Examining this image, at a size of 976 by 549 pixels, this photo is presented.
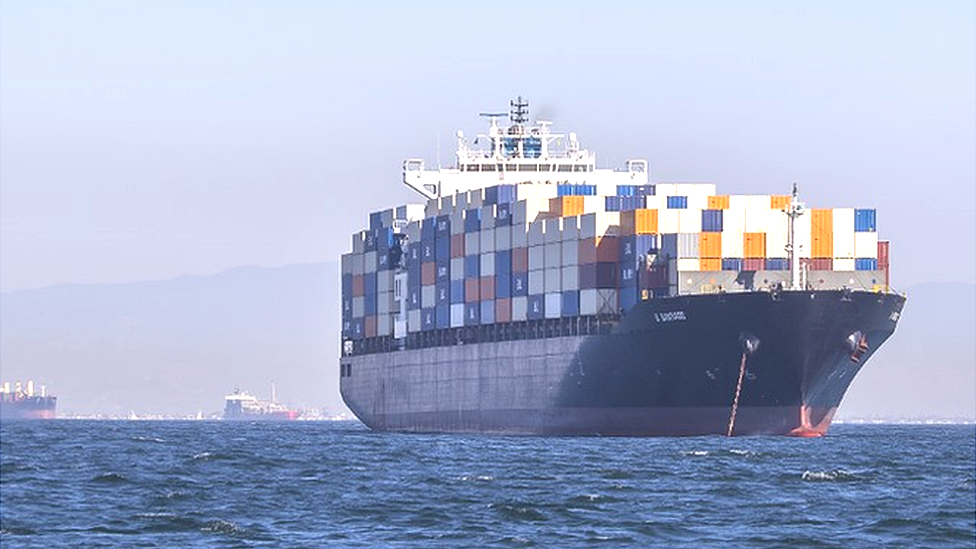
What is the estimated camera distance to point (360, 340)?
124 m

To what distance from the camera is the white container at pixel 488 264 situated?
102688 mm

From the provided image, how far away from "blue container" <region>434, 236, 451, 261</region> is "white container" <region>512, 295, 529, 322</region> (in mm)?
8825

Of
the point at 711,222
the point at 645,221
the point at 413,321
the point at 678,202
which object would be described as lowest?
the point at 413,321

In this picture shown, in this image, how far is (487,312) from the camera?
103 meters

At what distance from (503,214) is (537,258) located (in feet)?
19.0

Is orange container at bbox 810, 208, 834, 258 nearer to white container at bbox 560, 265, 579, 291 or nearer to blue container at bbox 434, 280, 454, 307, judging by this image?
white container at bbox 560, 265, 579, 291

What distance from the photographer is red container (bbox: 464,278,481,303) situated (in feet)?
343

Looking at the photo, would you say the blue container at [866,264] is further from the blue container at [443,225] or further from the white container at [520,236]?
the blue container at [443,225]

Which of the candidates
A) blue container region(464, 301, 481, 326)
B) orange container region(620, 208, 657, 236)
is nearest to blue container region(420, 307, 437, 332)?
blue container region(464, 301, 481, 326)

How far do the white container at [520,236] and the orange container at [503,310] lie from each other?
112 inches

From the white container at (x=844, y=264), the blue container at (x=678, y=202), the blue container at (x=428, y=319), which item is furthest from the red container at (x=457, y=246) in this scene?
the white container at (x=844, y=264)

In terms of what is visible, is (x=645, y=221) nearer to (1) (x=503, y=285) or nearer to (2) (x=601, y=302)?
(2) (x=601, y=302)

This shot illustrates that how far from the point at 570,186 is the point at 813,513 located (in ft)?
192

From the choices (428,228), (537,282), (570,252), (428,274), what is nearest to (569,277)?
(570,252)
